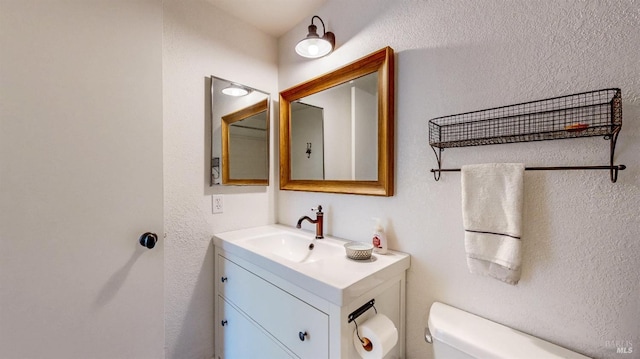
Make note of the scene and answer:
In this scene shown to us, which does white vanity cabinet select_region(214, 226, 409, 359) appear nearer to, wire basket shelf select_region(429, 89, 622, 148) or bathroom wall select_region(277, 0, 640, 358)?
bathroom wall select_region(277, 0, 640, 358)

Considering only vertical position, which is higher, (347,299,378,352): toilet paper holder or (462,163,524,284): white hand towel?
(462,163,524,284): white hand towel

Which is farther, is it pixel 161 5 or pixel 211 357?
pixel 211 357

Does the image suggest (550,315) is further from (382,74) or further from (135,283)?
(135,283)

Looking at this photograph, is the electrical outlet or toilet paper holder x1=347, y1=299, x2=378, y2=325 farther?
the electrical outlet

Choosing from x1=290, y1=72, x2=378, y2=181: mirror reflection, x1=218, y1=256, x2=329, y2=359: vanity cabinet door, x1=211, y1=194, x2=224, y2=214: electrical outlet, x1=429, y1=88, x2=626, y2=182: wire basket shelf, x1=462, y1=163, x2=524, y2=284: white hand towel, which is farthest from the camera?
x1=211, y1=194, x2=224, y2=214: electrical outlet

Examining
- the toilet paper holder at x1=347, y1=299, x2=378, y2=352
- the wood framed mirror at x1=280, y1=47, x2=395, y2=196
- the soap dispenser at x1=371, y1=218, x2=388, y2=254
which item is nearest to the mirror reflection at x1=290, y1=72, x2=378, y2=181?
the wood framed mirror at x1=280, y1=47, x2=395, y2=196

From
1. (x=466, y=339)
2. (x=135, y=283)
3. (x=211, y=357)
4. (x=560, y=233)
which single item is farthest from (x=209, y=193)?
(x=560, y=233)

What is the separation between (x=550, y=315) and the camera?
Result: 34.5 inches

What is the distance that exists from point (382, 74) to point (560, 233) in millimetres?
968

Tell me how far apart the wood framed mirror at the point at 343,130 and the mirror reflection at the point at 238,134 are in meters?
0.15

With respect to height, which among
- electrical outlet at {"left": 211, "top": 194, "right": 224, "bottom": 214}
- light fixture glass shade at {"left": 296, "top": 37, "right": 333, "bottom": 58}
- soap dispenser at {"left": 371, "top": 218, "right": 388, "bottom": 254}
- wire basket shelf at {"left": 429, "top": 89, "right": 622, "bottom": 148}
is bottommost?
soap dispenser at {"left": 371, "top": 218, "right": 388, "bottom": 254}

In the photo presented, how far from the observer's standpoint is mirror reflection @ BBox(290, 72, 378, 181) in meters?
1.37

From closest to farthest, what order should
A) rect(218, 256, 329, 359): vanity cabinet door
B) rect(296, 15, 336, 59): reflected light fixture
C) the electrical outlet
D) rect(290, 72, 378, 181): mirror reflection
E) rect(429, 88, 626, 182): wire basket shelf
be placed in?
rect(429, 88, 626, 182): wire basket shelf
rect(218, 256, 329, 359): vanity cabinet door
rect(290, 72, 378, 181): mirror reflection
rect(296, 15, 336, 59): reflected light fixture
the electrical outlet

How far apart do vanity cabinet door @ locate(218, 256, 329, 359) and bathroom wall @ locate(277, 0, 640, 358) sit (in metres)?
0.50
